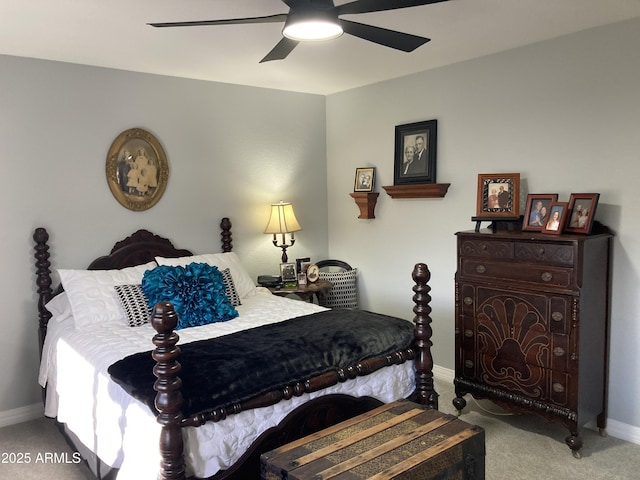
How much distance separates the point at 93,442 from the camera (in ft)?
8.43

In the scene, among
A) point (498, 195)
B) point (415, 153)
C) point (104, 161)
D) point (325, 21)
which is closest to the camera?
point (325, 21)

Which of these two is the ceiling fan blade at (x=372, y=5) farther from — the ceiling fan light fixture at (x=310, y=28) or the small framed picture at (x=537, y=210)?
the small framed picture at (x=537, y=210)

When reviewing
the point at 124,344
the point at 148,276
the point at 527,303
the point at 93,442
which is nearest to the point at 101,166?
the point at 148,276

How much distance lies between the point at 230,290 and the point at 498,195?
193 cm

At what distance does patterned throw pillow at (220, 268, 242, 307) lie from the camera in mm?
3637

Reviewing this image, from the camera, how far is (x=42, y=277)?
11.3 ft

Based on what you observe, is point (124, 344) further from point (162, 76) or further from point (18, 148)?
point (162, 76)

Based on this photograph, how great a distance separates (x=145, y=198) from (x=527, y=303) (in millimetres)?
2756

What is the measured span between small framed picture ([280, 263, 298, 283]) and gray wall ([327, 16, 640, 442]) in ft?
2.17

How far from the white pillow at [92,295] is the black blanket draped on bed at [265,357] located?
2.79 feet

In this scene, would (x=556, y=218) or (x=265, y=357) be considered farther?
(x=556, y=218)

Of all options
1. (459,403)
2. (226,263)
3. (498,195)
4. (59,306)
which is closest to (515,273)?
(498,195)

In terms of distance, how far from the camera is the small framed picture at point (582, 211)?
3.02 meters

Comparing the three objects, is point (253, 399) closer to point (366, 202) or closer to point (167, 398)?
point (167, 398)
